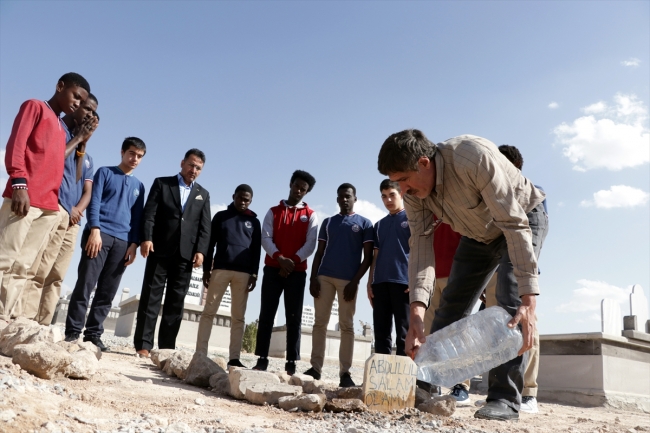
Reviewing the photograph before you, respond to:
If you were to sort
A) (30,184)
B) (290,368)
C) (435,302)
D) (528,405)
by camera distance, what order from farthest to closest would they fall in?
(435,302), (290,368), (528,405), (30,184)

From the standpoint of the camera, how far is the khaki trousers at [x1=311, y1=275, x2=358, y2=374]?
539 centimetres

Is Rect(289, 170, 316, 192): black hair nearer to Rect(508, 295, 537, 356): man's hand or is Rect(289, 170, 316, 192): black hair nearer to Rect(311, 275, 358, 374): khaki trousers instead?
Rect(311, 275, 358, 374): khaki trousers

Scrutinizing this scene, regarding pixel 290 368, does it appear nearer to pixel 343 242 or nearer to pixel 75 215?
pixel 343 242

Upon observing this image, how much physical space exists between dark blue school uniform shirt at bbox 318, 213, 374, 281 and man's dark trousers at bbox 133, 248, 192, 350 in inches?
60.0

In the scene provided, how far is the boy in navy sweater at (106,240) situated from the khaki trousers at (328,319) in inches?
82.4

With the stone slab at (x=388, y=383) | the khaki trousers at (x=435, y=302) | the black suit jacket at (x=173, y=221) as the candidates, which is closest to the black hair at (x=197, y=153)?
the black suit jacket at (x=173, y=221)

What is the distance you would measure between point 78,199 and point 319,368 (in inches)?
117

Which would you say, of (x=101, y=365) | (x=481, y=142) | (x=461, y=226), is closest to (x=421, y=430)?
(x=461, y=226)

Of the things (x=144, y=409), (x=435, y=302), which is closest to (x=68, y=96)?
(x=144, y=409)

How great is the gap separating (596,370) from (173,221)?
5490 mm

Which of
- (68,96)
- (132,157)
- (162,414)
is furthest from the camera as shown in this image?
(132,157)

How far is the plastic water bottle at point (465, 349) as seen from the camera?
3.34 m

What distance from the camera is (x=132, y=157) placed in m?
5.84

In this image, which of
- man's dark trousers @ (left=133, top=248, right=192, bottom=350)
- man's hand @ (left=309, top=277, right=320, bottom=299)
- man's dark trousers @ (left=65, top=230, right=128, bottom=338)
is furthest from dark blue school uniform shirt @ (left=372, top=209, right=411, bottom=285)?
A: man's dark trousers @ (left=65, top=230, right=128, bottom=338)
